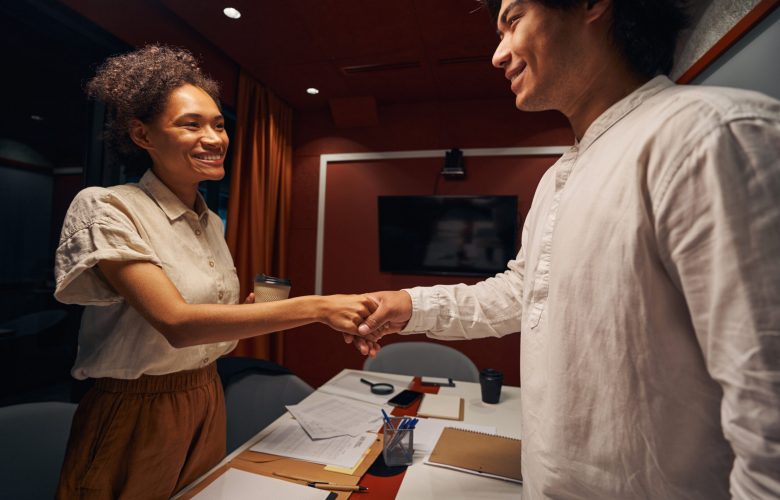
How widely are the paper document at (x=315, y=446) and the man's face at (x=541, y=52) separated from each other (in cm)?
114

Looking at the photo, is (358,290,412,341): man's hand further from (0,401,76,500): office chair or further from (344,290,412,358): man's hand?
(0,401,76,500): office chair

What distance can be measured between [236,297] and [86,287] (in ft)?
1.51

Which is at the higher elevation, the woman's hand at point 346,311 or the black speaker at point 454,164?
the black speaker at point 454,164

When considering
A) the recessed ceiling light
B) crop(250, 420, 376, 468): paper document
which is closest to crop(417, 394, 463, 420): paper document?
crop(250, 420, 376, 468): paper document

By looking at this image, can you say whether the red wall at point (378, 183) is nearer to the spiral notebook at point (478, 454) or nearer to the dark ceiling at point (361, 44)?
the dark ceiling at point (361, 44)

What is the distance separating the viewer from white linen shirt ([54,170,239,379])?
3.20 feet

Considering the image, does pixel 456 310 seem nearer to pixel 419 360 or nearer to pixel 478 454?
pixel 478 454

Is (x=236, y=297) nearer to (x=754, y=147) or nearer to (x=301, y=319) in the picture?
(x=301, y=319)

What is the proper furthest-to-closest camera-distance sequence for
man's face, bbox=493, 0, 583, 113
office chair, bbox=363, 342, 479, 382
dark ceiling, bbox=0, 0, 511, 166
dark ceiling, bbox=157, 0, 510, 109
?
dark ceiling, bbox=157, 0, 510, 109, office chair, bbox=363, 342, 479, 382, dark ceiling, bbox=0, 0, 511, 166, man's face, bbox=493, 0, 583, 113

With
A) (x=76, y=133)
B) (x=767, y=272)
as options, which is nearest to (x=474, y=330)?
(x=767, y=272)

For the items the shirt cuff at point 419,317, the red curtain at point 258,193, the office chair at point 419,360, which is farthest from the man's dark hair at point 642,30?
the red curtain at point 258,193

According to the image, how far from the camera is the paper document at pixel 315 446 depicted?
1119mm

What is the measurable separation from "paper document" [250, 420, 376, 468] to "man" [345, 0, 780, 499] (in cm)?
56

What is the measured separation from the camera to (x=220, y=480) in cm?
99
